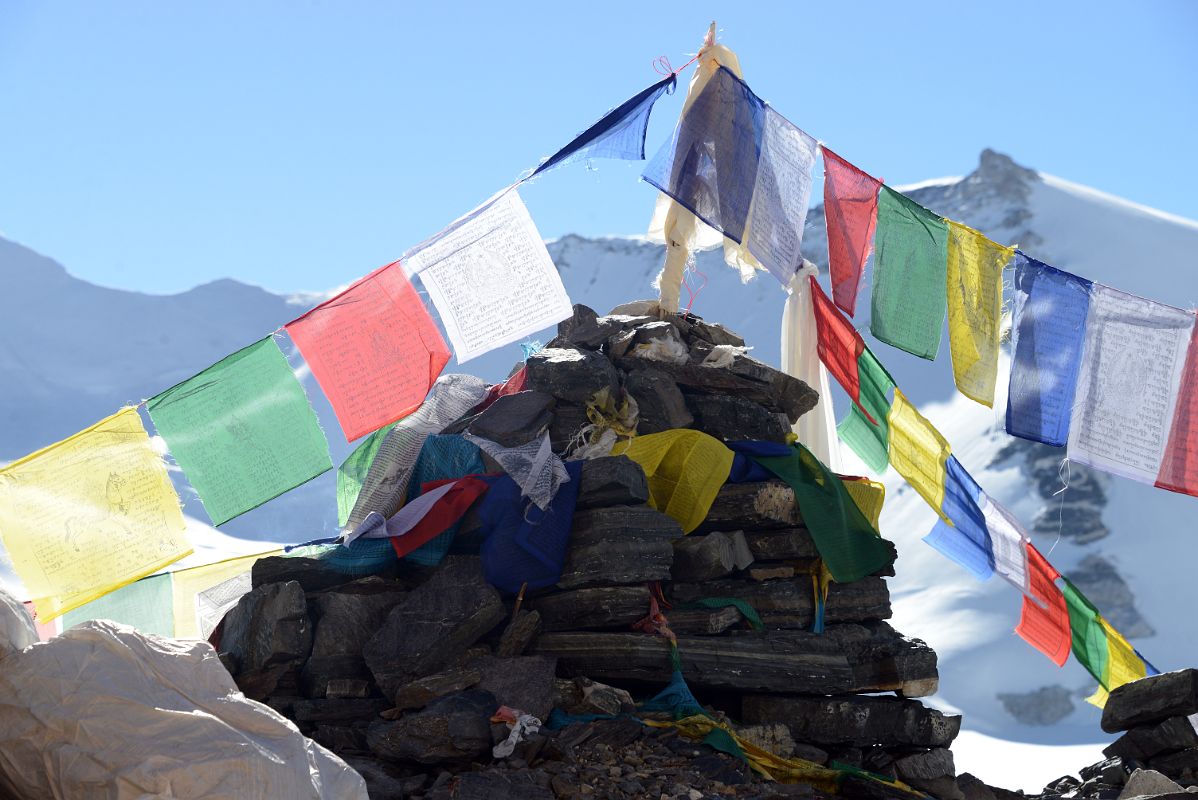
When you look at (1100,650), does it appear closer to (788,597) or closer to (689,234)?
(788,597)

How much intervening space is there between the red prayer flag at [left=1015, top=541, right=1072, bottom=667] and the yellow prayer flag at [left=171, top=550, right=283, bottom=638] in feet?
22.2

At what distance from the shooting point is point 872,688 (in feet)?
30.5

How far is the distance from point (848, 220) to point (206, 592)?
226 inches

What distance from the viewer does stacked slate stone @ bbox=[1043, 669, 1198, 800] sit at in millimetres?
9688

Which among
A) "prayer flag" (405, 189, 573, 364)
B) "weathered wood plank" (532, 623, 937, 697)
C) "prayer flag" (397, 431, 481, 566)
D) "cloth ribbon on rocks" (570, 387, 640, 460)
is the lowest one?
"weathered wood plank" (532, 623, 937, 697)

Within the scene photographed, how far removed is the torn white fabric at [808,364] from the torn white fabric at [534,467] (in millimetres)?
2876

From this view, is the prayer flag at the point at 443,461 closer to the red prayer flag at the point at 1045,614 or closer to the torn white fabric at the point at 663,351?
the torn white fabric at the point at 663,351

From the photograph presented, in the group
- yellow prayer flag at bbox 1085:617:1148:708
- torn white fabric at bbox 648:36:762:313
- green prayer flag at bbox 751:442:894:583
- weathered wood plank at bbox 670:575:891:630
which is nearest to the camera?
weathered wood plank at bbox 670:575:891:630

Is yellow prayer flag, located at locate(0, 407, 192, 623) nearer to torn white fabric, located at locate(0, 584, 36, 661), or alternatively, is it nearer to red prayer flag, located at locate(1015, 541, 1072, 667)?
torn white fabric, located at locate(0, 584, 36, 661)

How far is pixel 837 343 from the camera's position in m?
10.7

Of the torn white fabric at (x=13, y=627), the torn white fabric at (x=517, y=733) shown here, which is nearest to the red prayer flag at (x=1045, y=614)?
the torn white fabric at (x=517, y=733)

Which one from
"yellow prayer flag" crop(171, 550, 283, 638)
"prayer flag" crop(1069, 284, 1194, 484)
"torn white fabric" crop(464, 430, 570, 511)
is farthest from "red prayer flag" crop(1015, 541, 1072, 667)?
"yellow prayer flag" crop(171, 550, 283, 638)

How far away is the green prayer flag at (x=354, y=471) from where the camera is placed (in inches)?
394

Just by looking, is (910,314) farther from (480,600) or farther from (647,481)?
(480,600)
